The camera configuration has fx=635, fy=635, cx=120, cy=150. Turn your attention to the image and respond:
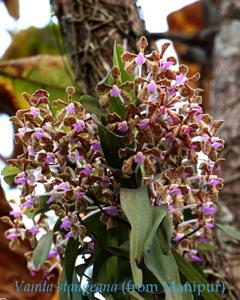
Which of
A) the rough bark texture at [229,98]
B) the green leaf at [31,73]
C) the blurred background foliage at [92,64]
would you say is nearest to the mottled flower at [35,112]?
the blurred background foliage at [92,64]

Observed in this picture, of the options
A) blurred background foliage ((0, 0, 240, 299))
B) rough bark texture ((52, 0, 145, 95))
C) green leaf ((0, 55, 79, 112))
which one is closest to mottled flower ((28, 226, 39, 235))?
blurred background foliage ((0, 0, 240, 299))

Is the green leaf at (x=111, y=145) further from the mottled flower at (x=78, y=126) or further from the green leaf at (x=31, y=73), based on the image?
the green leaf at (x=31, y=73)

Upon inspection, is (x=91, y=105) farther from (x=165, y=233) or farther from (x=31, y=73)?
(x=31, y=73)

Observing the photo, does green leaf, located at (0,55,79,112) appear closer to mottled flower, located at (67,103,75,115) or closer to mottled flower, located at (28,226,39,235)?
mottled flower, located at (28,226,39,235)

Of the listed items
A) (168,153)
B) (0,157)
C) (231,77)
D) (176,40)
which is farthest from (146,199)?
(176,40)

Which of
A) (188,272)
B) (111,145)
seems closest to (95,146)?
(111,145)

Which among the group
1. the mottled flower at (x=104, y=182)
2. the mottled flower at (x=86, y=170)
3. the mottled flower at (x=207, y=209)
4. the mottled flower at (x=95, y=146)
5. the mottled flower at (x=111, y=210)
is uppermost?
the mottled flower at (x=95, y=146)

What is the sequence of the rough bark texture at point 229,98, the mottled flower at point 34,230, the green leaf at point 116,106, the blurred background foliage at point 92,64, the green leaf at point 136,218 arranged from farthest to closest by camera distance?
the rough bark texture at point 229,98, the blurred background foliage at point 92,64, the mottled flower at point 34,230, the green leaf at point 116,106, the green leaf at point 136,218
